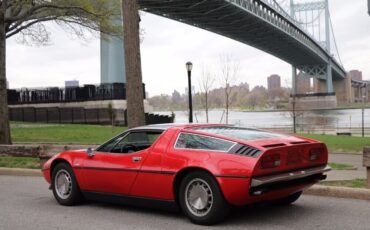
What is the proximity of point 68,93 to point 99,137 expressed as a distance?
17677 millimetres

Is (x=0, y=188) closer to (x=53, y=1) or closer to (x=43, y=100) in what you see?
(x=53, y=1)

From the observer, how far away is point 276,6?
65.1 meters

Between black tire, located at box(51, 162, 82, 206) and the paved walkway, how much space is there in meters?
4.54

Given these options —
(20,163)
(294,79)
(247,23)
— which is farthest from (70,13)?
(294,79)

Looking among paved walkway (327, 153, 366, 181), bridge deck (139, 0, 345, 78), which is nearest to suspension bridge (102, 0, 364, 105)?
bridge deck (139, 0, 345, 78)

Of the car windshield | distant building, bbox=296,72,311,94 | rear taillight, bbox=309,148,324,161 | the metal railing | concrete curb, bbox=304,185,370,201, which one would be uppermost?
distant building, bbox=296,72,311,94

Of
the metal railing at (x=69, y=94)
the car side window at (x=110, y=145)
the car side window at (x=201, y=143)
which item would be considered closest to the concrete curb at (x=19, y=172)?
the car side window at (x=110, y=145)

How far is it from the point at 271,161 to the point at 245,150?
0.32 metres

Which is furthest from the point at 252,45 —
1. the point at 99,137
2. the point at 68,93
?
the point at 99,137

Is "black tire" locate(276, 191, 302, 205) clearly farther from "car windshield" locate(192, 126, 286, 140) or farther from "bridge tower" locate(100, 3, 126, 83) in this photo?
"bridge tower" locate(100, 3, 126, 83)

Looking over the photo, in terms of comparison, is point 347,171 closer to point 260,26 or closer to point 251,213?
point 251,213

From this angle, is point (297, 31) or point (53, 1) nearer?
point (53, 1)

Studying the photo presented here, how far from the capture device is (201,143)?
6.61 metres

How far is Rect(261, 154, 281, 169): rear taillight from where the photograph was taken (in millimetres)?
6078
